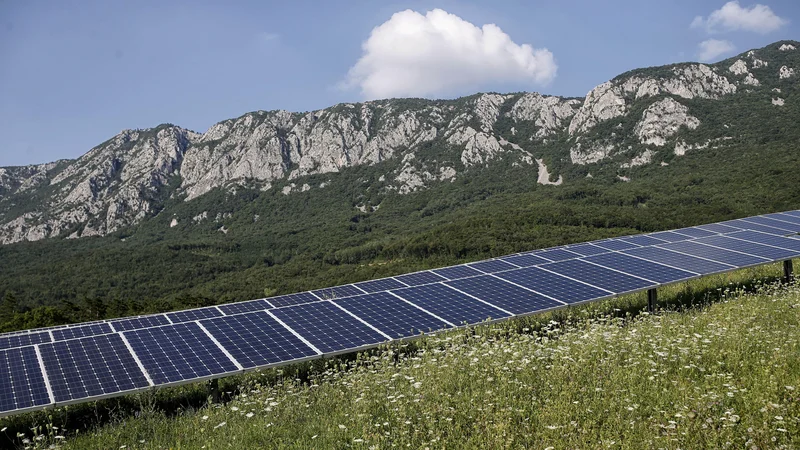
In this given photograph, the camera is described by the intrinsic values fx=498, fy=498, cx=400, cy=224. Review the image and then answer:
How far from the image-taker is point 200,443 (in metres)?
8.30

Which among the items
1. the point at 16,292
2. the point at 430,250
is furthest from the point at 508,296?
the point at 16,292

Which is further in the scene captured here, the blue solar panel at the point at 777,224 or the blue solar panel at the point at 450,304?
the blue solar panel at the point at 777,224

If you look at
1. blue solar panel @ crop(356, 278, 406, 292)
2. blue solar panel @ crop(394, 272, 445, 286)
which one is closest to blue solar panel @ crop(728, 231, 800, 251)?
blue solar panel @ crop(394, 272, 445, 286)

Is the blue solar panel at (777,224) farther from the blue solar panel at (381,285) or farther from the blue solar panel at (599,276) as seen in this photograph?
the blue solar panel at (381,285)

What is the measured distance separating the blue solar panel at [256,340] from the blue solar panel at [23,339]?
178 inches

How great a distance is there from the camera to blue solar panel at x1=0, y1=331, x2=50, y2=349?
13.9 meters

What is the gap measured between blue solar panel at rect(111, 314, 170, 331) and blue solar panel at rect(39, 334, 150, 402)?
218 cm

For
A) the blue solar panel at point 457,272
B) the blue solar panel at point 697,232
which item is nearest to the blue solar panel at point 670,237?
the blue solar panel at point 697,232

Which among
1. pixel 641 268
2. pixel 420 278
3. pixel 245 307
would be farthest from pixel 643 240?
pixel 245 307

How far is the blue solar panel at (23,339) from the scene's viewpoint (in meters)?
13.9

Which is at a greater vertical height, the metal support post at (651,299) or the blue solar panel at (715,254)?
the blue solar panel at (715,254)

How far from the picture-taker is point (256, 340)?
13.4 m

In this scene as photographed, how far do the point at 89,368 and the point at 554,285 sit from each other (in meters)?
14.1

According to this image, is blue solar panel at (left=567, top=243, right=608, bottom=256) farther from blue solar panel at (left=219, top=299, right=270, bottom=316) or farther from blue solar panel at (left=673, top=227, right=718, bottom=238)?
blue solar panel at (left=219, top=299, right=270, bottom=316)
